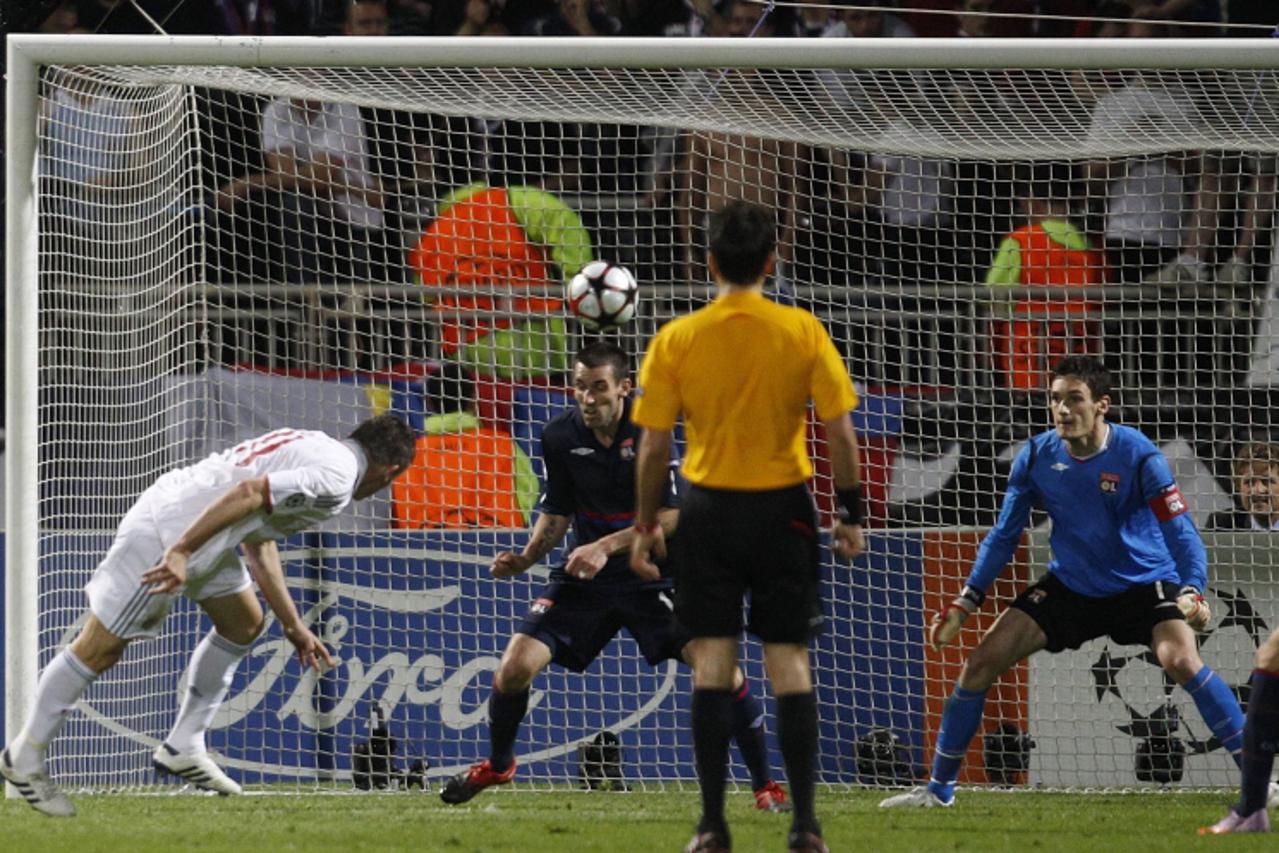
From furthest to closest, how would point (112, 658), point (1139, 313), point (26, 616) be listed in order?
point (1139, 313) → point (26, 616) → point (112, 658)

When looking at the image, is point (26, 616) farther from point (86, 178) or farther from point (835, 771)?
point (835, 771)

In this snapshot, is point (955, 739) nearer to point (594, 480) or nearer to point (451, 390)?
point (594, 480)

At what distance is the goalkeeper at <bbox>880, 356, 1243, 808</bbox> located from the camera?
21.5ft

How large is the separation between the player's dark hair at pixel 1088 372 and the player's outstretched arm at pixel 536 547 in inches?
72.7

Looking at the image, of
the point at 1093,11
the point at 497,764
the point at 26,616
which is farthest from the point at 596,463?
the point at 1093,11

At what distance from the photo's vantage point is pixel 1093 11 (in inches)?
420

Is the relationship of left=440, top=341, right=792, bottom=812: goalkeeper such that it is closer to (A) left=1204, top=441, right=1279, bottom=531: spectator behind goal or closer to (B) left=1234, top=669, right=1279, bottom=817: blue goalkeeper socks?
(B) left=1234, top=669, right=1279, bottom=817: blue goalkeeper socks

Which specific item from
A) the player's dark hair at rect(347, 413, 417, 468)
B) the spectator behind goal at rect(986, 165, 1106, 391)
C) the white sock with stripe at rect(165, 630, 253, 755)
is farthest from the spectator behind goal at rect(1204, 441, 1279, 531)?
the white sock with stripe at rect(165, 630, 253, 755)

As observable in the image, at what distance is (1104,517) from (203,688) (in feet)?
10.8

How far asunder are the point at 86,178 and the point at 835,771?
3989mm

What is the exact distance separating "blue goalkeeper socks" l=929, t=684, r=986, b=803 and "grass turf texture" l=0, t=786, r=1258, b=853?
125 mm

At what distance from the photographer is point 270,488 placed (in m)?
5.90

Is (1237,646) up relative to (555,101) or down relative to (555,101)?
down

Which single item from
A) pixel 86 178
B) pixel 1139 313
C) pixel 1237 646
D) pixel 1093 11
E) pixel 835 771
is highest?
pixel 1093 11
